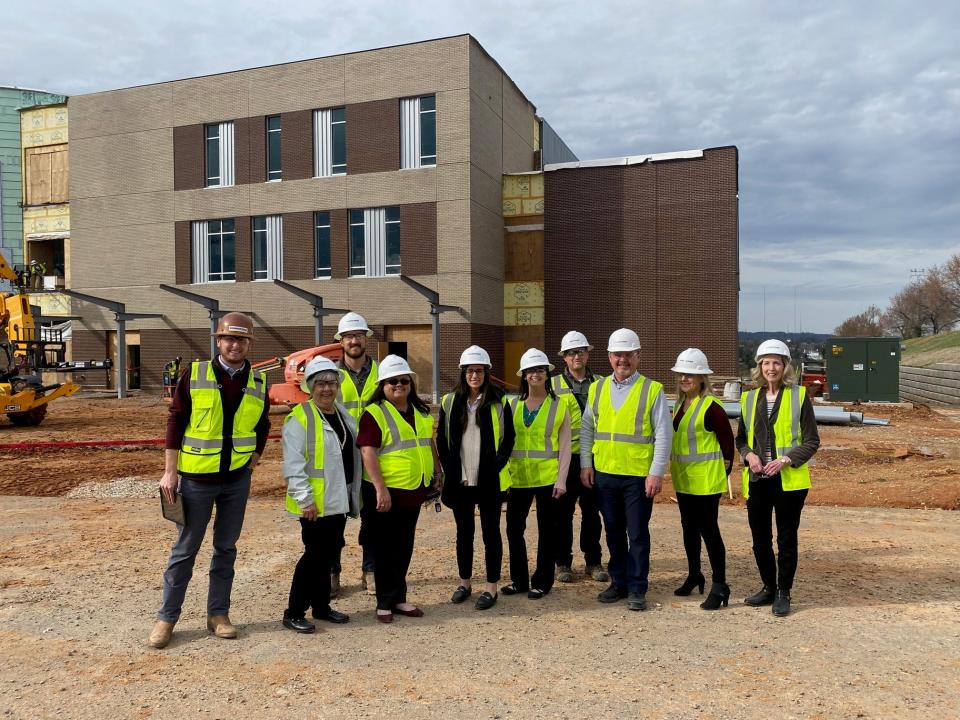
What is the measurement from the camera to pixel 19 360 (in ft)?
58.2

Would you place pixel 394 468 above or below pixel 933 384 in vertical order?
above

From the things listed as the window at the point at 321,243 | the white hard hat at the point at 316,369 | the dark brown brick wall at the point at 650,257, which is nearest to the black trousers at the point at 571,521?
the white hard hat at the point at 316,369

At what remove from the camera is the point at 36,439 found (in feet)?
53.7

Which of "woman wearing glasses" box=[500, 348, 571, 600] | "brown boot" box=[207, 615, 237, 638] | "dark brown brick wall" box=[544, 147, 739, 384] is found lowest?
Result: "brown boot" box=[207, 615, 237, 638]

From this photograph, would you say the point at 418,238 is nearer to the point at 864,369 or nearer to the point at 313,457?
the point at 864,369

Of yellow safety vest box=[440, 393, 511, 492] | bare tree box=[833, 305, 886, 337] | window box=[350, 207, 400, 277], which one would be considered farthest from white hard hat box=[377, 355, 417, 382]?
bare tree box=[833, 305, 886, 337]

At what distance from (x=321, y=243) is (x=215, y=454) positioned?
25.9m

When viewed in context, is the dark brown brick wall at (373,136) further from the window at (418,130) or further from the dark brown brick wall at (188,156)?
the dark brown brick wall at (188,156)

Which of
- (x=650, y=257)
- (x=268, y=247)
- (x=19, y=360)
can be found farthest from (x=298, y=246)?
(x=650, y=257)

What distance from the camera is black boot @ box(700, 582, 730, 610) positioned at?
538 centimetres

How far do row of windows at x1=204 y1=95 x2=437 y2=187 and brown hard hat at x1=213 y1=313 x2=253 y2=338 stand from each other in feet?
79.8

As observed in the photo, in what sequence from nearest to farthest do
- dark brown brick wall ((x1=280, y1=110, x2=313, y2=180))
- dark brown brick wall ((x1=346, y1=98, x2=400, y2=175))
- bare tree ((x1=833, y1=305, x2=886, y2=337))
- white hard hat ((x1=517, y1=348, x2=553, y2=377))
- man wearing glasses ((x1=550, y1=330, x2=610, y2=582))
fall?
white hard hat ((x1=517, y1=348, x2=553, y2=377))
man wearing glasses ((x1=550, y1=330, x2=610, y2=582))
dark brown brick wall ((x1=346, y1=98, x2=400, y2=175))
dark brown brick wall ((x1=280, y1=110, x2=313, y2=180))
bare tree ((x1=833, y1=305, x2=886, y2=337))

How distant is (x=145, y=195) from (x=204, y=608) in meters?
29.9

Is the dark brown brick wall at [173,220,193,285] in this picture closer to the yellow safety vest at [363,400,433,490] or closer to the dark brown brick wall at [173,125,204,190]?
the dark brown brick wall at [173,125,204,190]
